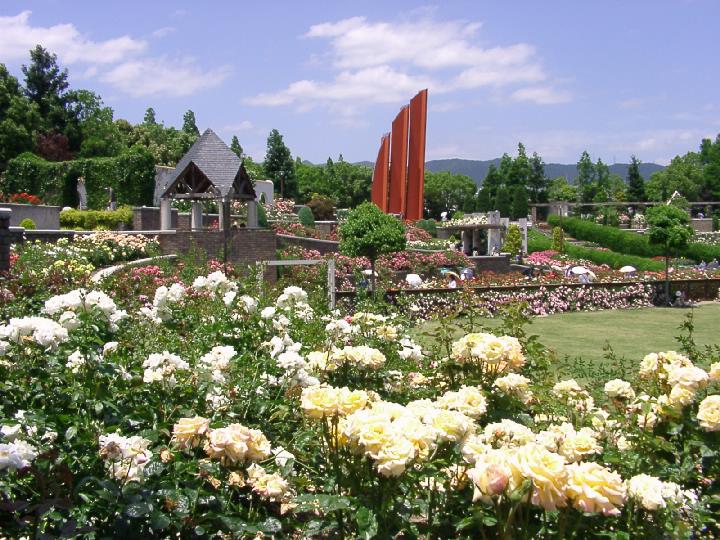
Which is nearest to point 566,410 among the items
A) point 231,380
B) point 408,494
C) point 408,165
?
point 408,494

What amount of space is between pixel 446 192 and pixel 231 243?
5792 cm

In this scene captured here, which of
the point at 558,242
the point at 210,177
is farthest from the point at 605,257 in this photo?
the point at 210,177

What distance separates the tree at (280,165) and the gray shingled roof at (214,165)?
37.5 meters

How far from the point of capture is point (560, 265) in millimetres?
27703

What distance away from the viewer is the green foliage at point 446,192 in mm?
70812

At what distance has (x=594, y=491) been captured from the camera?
1.74 metres

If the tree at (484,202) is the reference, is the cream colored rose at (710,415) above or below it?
below

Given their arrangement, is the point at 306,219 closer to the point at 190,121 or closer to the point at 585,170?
the point at 190,121

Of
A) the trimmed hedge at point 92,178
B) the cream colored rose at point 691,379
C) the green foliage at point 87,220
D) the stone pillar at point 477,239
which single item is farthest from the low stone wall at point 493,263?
the cream colored rose at point 691,379

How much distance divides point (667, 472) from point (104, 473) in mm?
1832

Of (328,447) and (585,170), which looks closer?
(328,447)

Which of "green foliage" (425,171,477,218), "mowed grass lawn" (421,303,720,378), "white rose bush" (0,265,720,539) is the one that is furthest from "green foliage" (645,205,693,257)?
"green foliage" (425,171,477,218)

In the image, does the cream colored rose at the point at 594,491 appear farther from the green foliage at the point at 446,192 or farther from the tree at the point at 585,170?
the tree at the point at 585,170

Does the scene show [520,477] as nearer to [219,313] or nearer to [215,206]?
[219,313]
